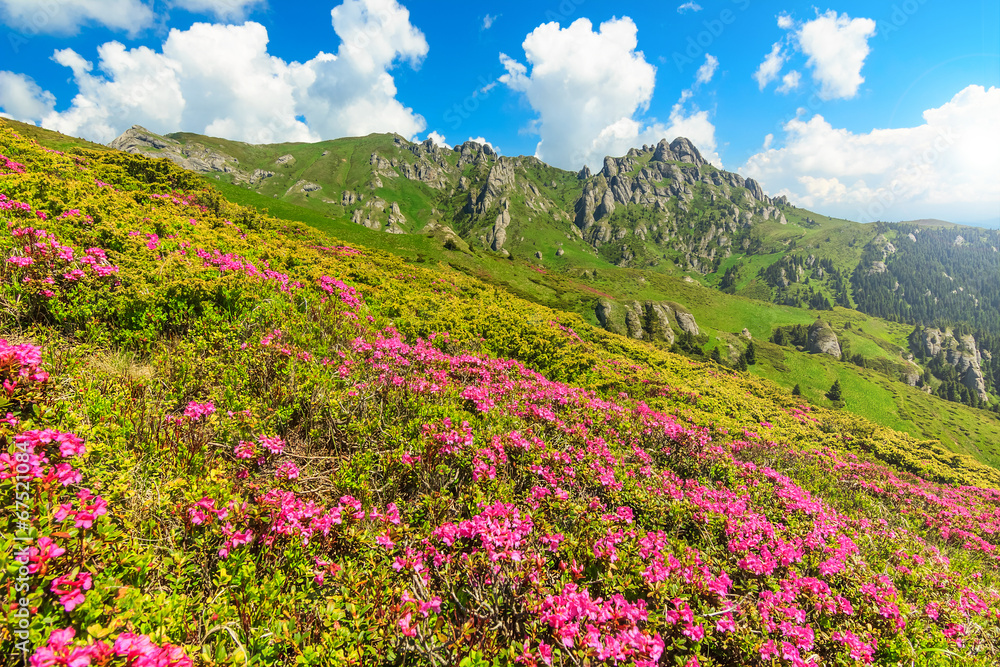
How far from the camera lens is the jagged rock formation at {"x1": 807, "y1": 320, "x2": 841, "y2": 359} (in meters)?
107

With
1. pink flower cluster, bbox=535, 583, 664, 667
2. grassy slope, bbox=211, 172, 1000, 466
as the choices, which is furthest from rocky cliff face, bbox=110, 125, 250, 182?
pink flower cluster, bbox=535, 583, 664, 667

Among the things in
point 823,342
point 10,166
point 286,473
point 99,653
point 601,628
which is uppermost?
point 10,166

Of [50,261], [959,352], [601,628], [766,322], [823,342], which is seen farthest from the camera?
[959,352]

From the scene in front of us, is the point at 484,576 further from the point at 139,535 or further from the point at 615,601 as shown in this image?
the point at 139,535

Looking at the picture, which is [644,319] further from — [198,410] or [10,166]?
[10,166]

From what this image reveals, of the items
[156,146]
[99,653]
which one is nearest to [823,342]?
[99,653]

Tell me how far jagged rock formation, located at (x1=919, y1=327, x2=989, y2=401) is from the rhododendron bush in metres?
205

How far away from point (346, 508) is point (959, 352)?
233m

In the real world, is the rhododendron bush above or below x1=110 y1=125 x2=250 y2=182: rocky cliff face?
below

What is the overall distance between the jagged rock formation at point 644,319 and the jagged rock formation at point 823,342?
6212 centimetres

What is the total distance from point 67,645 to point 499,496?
3.78 metres

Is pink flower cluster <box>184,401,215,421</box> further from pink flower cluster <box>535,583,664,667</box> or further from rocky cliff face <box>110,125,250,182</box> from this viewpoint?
rocky cliff face <box>110,125,250,182</box>

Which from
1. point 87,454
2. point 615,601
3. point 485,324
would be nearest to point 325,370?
point 87,454

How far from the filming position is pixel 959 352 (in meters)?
141
